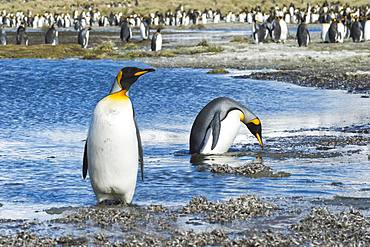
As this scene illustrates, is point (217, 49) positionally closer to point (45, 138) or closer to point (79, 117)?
point (79, 117)

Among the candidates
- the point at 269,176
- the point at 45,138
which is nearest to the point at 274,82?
the point at 45,138

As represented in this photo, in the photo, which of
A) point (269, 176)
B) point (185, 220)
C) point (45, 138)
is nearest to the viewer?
point (185, 220)

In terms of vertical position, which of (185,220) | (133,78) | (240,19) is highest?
(133,78)

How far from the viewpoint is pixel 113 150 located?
7.25 metres

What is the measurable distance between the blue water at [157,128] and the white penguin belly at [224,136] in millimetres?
370

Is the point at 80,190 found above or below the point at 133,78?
below

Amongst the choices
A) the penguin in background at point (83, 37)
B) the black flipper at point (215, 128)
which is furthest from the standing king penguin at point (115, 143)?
the penguin in background at point (83, 37)

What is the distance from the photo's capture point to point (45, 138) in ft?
40.5

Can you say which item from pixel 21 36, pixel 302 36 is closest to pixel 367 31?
pixel 302 36

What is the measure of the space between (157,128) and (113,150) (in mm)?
6207

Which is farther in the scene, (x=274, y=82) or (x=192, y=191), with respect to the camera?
(x=274, y=82)

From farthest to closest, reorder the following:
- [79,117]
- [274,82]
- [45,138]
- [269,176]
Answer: [274,82] → [79,117] → [45,138] → [269,176]

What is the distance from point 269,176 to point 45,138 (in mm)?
4591

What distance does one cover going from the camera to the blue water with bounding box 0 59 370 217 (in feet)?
26.5
